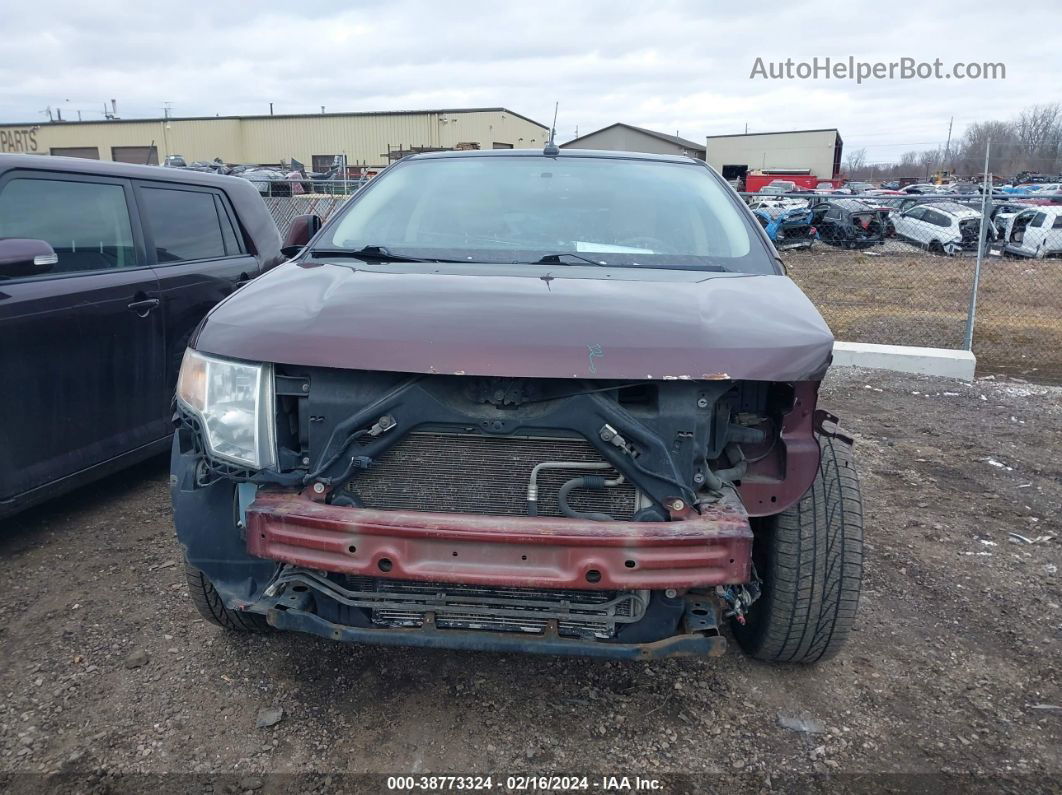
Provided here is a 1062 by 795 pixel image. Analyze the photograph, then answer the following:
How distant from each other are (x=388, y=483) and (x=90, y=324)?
2.25m

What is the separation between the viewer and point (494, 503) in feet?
7.17

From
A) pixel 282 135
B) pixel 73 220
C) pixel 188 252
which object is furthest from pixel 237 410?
pixel 282 135

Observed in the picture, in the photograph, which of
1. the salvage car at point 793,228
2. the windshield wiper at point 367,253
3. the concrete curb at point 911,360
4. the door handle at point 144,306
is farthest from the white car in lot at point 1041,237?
the door handle at point 144,306

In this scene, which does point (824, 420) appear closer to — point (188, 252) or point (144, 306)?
point (144, 306)

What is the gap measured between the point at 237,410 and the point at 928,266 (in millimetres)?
19340

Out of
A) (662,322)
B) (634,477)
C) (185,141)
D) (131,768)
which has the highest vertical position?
(185,141)

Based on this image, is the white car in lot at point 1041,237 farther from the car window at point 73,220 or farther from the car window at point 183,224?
the car window at point 73,220

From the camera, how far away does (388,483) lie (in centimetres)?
220

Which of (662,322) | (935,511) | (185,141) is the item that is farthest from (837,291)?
(185,141)

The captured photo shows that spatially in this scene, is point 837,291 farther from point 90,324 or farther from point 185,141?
point 185,141

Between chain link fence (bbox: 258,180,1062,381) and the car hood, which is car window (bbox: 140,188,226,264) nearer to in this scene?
chain link fence (bbox: 258,180,1062,381)

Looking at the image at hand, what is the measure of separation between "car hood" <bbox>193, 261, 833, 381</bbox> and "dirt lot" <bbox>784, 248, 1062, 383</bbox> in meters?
7.01

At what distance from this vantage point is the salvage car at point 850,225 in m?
22.0

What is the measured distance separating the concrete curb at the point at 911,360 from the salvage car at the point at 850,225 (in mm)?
15377
